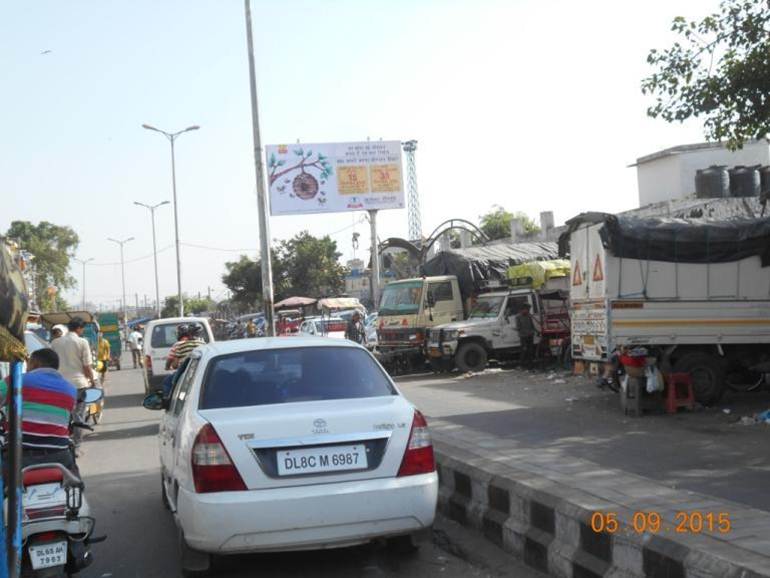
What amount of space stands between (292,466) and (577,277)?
33.1 feet

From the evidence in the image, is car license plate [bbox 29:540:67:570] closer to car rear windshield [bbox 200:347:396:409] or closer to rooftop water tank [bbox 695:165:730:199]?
car rear windshield [bbox 200:347:396:409]

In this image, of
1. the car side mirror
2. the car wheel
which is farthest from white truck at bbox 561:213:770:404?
the car wheel

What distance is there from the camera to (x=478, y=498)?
21.7 feet

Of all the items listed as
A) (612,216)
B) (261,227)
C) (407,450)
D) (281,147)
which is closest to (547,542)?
(407,450)

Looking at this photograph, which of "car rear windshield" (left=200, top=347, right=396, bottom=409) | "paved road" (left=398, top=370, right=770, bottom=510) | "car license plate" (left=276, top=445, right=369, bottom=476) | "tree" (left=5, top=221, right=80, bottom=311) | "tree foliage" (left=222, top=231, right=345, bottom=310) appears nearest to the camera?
"car license plate" (left=276, top=445, right=369, bottom=476)

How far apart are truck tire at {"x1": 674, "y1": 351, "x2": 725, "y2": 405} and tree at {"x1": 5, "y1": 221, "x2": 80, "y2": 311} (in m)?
61.9

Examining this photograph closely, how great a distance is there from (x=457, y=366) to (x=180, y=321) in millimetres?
6725

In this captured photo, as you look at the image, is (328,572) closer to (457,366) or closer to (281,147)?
(457,366)

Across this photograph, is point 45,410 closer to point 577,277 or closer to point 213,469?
point 213,469

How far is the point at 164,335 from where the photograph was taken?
61.7ft

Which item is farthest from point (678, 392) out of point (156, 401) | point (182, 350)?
point (156, 401)

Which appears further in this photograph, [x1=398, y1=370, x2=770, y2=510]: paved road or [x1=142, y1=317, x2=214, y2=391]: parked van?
[x1=142, y1=317, x2=214, y2=391]: parked van
